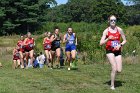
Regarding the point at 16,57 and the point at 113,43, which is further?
the point at 16,57

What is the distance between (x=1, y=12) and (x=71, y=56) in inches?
2311

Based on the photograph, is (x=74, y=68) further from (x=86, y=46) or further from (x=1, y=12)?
(x=1, y=12)

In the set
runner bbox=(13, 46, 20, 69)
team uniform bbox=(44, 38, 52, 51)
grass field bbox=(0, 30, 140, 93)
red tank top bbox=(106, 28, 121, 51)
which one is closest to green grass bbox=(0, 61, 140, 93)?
grass field bbox=(0, 30, 140, 93)

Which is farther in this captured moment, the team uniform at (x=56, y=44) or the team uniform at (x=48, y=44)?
the team uniform at (x=48, y=44)

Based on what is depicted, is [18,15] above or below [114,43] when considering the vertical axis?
above

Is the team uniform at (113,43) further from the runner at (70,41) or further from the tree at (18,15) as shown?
the tree at (18,15)

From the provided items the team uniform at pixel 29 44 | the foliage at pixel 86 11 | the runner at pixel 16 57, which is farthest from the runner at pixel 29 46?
the foliage at pixel 86 11

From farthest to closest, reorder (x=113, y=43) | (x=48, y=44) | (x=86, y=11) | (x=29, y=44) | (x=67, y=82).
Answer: (x=86, y=11)
(x=29, y=44)
(x=48, y=44)
(x=67, y=82)
(x=113, y=43)

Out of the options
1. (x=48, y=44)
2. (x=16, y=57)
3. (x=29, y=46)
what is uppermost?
(x=48, y=44)

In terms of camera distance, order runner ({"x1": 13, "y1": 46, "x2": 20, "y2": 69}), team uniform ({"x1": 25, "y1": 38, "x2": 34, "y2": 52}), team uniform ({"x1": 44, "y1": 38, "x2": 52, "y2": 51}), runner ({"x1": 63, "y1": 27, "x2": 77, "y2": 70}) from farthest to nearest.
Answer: runner ({"x1": 13, "y1": 46, "x2": 20, "y2": 69}) → team uniform ({"x1": 25, "y1": 38, "x2": 34, "y2": 52}) → team uniform ({"x1": 44, "y1": 38, "x2": 52, "y2": 51}) → runner ({"x1": 63, "y1": 27, "x2": 77, "y2": 70})

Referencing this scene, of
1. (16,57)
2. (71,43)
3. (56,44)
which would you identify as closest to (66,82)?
(71,43)

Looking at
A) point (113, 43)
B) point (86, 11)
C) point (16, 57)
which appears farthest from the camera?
point (86, 11)

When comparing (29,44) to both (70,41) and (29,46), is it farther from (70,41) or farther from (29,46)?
(70,41)

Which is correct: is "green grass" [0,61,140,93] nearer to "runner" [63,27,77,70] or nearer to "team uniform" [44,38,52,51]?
"runner" [63,27,77,70]
